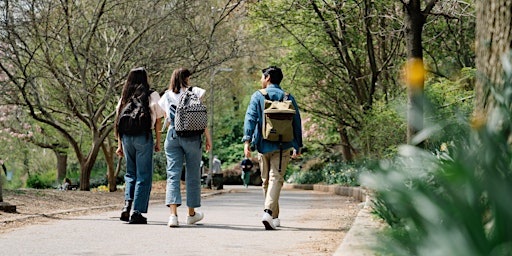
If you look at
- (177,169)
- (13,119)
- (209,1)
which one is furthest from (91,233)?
(13,119)

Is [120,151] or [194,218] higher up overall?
[120,151]

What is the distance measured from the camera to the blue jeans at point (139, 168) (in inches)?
398

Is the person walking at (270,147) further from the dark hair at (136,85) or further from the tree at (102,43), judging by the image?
the tree at (102,43)

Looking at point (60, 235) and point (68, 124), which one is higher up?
point (68, 124)

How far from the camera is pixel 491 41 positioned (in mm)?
4918

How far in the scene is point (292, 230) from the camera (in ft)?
31.6

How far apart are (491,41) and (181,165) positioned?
18.5ft

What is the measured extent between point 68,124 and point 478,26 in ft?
77.9

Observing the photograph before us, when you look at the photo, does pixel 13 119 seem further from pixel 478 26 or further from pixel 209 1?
pixel 478 26

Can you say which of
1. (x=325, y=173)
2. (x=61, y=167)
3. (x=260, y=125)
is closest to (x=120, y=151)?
(x=260, y=125)

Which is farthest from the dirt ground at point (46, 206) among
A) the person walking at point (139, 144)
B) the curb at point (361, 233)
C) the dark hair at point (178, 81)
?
the curb at point (361, 233)

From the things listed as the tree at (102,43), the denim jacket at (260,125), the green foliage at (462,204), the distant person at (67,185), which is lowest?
the green foliage at (462,204)

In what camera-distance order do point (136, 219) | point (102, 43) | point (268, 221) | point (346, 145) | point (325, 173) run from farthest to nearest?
point (325, 173) → point (346, 145) → point (102, 43) → point (136, 219) → point (268, 221)

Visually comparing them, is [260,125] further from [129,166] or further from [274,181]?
[129,166]
